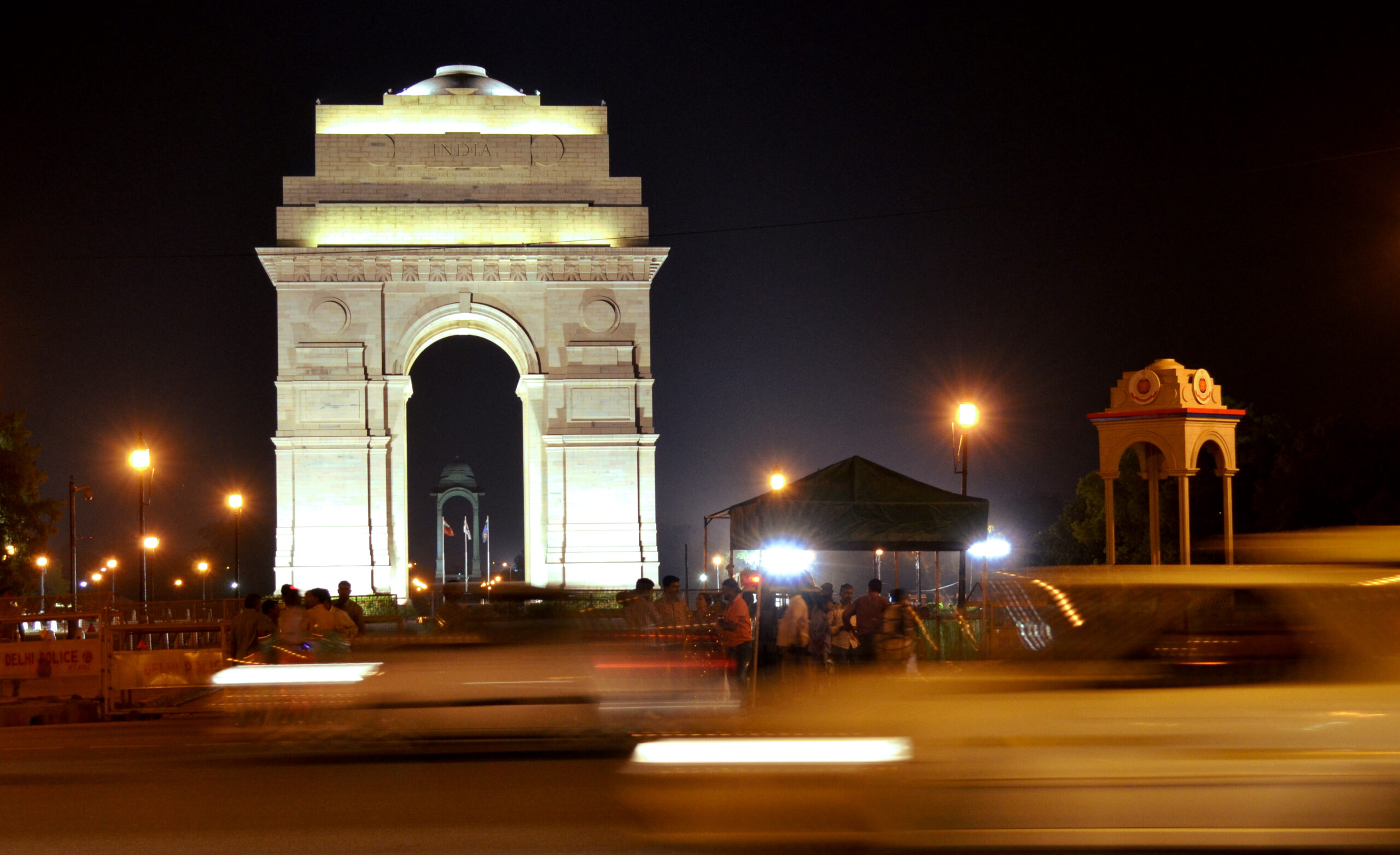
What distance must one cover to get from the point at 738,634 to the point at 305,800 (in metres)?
5.47

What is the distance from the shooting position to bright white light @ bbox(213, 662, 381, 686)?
9.73 m

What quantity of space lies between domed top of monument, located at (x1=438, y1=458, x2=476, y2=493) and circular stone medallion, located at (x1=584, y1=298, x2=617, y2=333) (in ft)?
92.1

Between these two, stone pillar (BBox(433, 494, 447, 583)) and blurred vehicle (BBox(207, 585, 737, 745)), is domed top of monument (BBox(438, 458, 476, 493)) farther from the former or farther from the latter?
blurred vehicle (BBox(207, 585, 737, 745))

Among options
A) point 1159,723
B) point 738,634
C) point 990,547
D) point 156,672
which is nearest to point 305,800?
point 738,634

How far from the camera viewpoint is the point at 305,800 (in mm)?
9867

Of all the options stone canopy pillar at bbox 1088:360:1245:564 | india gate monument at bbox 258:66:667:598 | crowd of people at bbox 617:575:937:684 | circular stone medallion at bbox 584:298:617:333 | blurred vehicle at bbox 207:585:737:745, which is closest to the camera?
blurred vehicle at bbox 207:585:737:745

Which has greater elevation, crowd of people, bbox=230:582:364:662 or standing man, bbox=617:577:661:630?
standing man, bbox=617:577:661:630

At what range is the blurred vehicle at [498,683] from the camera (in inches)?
366

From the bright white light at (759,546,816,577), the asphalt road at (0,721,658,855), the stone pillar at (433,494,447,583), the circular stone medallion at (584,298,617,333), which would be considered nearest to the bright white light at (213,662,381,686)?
the asphalt road at (0,721,658,855)

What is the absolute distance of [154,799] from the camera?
1012cm

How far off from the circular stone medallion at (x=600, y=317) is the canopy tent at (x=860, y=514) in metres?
20.8

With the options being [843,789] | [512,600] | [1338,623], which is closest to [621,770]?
[512,600]

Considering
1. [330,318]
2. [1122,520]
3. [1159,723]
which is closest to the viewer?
[1159,723]

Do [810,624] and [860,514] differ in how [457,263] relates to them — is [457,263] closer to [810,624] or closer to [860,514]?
[860,514]
